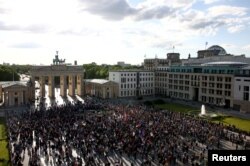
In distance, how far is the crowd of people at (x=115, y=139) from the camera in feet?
123

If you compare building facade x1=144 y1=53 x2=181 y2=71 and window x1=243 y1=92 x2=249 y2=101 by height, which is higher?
building facade x1=144 y1=53 x2=181 y2=71

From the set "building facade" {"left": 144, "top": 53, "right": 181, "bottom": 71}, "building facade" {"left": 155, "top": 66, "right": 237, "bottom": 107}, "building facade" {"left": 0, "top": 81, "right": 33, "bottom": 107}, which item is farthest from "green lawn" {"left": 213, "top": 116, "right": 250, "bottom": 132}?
"building facade" {"left": 144, "top": 53, "right": 181, "bottom": 71}

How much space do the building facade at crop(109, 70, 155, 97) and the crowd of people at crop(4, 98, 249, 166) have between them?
135 feet

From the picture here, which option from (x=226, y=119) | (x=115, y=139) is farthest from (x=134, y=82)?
(x=115, y=139)

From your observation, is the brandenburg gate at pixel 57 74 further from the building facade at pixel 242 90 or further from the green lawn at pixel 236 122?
the green lawn at pixel 236 122

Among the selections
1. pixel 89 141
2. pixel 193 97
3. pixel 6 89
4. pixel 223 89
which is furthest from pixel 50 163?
pixel 193 97

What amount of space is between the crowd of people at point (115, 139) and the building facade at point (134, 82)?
41040 millimetres

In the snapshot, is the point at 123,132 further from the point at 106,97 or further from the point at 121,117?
the point at 106,97

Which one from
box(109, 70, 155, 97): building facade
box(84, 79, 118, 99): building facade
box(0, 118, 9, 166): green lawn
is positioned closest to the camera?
box(0, 118, 9, 166): green lawn

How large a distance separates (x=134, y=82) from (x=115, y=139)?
6250 centimetres

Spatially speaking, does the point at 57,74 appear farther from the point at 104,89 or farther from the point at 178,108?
the point at 178,108

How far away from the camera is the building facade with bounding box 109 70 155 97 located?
102m

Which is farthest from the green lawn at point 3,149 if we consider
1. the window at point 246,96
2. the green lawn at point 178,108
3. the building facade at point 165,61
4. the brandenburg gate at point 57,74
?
the building facade at point 165,61

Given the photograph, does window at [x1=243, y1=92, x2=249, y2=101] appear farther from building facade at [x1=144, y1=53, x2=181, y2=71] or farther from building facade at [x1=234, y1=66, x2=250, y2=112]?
building facade at [x1=144, y1=53, x2=181, y2=71]
